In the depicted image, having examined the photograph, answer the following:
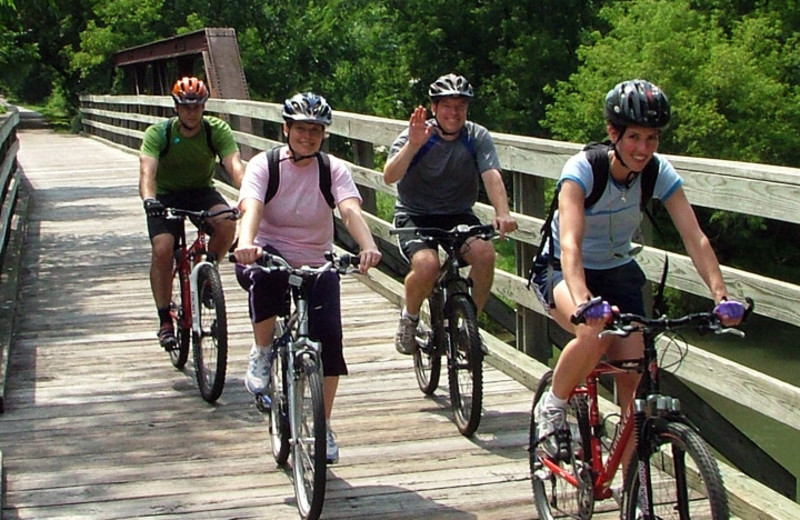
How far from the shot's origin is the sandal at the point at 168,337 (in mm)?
7348

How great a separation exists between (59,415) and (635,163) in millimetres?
3593

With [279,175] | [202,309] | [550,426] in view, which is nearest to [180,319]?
[202,309]

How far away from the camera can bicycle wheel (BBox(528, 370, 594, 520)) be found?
4.30 meters

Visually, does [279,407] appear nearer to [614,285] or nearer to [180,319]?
A: [614,285]

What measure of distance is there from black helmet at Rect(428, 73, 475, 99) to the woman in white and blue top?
1.70m

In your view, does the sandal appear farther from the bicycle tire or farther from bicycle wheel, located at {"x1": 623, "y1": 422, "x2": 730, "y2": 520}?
bicycle wheel, located at {"x1": 623, "y1": 422, "x2": 730, "y2": 520}

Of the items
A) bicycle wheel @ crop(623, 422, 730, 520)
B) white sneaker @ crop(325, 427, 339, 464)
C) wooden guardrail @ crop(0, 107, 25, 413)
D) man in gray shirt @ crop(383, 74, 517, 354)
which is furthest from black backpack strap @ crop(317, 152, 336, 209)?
wooden guardrail @ crop(0, 107, 25, 413)

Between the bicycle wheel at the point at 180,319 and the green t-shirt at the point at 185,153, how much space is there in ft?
1.67

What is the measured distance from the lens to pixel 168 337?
7.36 metres

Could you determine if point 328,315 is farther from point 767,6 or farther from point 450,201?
point 767,6

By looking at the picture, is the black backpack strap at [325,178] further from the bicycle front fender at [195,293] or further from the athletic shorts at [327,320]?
the bicycle front fender at [195,293]

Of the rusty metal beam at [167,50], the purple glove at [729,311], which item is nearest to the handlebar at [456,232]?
the purple glove at [729,311]

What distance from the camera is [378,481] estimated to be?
5.43 m

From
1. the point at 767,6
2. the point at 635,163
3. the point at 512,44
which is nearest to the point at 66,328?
the point at 635,163
